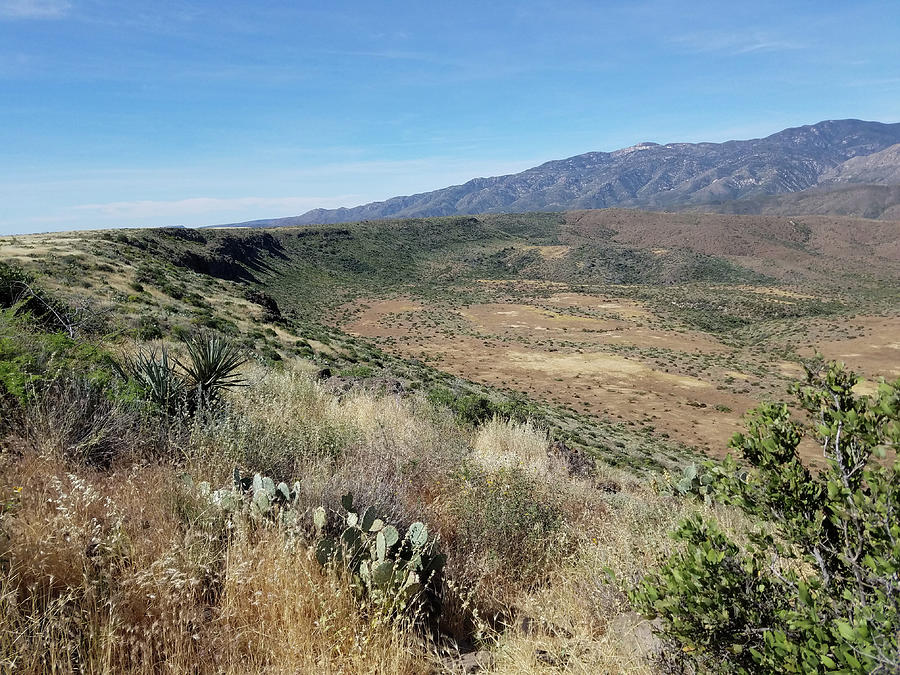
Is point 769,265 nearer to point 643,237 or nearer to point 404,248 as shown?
point 643,237

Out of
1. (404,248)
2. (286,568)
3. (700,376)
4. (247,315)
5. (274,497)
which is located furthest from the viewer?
(404,248)

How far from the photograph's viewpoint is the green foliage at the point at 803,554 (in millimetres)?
1605

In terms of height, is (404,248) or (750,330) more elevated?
(404,248)

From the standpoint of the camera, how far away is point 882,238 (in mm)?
104500

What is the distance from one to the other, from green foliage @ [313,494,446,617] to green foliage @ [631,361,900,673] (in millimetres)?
1188

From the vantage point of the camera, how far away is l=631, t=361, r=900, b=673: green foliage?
63.2 inches

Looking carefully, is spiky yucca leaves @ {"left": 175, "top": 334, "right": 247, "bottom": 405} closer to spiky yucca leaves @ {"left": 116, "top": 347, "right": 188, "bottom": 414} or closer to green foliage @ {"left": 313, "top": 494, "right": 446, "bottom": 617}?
spiky yucca leaves @ {"left": 116, "top": 347, "right": 188, "bottom": 414}

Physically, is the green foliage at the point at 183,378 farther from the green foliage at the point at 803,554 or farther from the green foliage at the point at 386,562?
the green foliage at the point at 803,554

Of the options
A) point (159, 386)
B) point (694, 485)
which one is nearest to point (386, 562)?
point (159, 386)

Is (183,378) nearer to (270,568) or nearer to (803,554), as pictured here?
(270,568)

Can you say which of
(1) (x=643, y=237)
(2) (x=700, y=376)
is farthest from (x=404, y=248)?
(2) (x=700, y=376)

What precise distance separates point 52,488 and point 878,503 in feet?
12.7

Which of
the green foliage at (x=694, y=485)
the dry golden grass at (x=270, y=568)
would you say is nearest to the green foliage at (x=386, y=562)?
the dry golden grass at (x=270, y=568)

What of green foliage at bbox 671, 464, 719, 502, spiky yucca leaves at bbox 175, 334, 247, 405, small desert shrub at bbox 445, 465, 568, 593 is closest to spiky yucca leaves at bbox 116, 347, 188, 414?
spiky yucca leaves at bbox 175, 334, 247, 405
